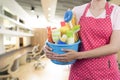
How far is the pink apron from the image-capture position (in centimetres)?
102

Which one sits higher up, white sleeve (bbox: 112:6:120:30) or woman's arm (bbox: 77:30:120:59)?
white sleeve (bbox: 112:6:120:30)

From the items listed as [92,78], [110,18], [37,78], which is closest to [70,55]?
[92,78]

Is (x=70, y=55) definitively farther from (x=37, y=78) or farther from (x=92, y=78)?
(x=37, y=78)

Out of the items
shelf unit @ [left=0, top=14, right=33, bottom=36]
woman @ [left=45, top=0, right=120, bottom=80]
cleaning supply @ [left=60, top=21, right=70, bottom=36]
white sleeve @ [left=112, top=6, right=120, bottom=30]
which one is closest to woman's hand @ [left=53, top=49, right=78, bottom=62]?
woman @ [left=45, top=0, right=120, bottom=80]

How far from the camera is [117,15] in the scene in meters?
1.03

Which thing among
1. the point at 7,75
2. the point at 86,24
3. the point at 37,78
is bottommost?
the point at 37,78

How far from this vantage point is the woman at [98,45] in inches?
38.8

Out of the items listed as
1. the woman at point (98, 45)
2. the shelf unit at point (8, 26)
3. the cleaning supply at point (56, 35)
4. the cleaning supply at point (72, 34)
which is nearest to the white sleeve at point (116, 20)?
the woman at point (98, 45)

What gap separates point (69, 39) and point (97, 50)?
0.16m

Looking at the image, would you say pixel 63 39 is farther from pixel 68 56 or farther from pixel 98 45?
pixel 98 45

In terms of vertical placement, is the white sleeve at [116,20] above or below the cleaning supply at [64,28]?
above

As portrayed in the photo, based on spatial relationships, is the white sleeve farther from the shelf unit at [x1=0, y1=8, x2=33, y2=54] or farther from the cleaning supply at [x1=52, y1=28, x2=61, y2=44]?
the shelf unit at [x1=0, y1=8, x2=33, y2=54]

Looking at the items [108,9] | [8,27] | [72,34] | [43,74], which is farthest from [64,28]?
[8,27]

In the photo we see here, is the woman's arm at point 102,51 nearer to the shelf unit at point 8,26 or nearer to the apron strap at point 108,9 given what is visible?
the apron strap at point 108,9
